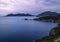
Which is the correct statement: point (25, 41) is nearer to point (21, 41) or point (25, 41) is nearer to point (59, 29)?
point (21, 41)

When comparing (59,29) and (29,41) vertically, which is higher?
(59,29)

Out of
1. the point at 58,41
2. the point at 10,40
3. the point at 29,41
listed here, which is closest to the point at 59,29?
the point at 29,41

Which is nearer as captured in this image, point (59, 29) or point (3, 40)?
point (59, 29)

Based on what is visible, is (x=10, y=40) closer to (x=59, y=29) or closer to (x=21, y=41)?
(x=21, y=41)

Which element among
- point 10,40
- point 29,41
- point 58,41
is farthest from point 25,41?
point 58,41

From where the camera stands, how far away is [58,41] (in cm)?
2322

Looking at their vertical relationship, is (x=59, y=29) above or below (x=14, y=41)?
above

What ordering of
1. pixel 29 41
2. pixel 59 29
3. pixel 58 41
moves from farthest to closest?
pixel 29 41 < pixel 59 29 < pixel 58 41

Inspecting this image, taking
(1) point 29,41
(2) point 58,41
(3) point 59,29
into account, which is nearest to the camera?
(2) point 58,41

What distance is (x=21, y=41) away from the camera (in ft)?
149

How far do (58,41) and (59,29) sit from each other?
15.8 metres

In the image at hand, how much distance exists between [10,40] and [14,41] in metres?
2.45

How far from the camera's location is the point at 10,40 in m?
47.9

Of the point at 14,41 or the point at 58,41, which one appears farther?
the point at 14,41
